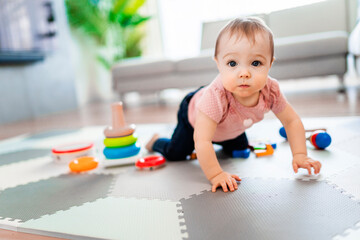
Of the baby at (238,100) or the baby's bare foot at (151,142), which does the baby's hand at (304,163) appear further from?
the baby's bare foot at (151,142)

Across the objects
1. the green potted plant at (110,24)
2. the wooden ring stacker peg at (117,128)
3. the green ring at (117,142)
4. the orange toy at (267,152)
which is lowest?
the orange toy at (267,152)

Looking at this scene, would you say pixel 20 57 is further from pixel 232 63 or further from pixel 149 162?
pixel 232 63

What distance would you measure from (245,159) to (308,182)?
25cm

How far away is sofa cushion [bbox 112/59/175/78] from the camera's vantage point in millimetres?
2494

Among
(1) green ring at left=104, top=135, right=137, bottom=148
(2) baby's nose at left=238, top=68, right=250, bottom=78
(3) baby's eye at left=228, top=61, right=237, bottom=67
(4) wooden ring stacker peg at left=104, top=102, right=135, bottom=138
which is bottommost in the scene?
(1) green ring at left=104, top=135, right=137, bottom=148

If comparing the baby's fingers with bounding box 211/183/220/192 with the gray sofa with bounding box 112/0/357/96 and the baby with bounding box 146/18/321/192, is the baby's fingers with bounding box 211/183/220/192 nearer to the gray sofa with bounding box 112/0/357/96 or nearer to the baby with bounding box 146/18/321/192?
the baby with bounding box 146/18/321/192

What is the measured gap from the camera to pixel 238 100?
0.80m

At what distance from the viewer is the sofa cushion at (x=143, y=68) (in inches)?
98.2

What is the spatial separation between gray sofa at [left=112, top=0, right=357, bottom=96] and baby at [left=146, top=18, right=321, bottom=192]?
0.60ft

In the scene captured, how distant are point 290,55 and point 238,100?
A: 1244 mm

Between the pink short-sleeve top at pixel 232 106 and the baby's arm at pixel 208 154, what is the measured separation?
0.02 m

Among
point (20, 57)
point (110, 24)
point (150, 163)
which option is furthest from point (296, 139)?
point (110, 24)

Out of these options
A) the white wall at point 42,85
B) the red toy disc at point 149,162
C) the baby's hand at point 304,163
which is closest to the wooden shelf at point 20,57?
the white wall at point 42,85

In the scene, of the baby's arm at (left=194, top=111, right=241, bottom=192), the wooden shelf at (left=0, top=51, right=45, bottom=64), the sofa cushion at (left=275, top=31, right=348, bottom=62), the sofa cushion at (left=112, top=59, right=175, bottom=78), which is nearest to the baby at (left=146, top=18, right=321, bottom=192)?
the baby's arm at (left=194, top=111, right=241, bottom=192)
